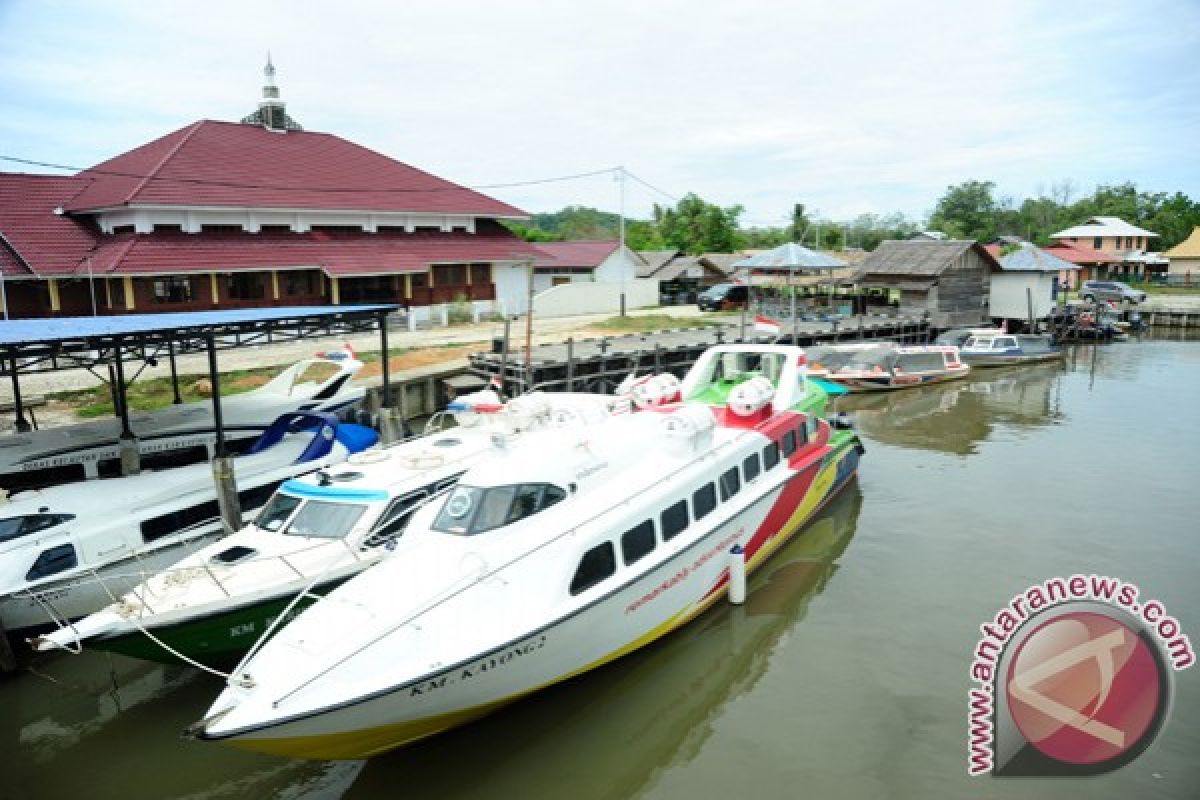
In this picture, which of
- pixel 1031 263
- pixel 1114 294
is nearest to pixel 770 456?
pixel 1031 263

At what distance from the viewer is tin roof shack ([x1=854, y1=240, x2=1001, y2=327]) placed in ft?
122

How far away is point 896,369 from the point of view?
29922mm

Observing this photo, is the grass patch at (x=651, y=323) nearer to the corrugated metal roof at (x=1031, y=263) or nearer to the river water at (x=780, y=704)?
the corrugated metal roof at (x=1031, y=263)

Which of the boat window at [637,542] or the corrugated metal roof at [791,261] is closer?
the boat window at [637,542]

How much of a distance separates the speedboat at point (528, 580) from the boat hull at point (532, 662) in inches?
0.9

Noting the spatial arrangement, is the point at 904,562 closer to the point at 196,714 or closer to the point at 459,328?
the point at 196,714

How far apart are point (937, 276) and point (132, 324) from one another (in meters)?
34.1

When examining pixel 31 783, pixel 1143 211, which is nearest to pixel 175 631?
pixel 31 783

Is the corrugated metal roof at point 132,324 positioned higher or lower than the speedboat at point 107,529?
higher

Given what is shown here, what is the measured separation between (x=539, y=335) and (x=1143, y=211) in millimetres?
83036

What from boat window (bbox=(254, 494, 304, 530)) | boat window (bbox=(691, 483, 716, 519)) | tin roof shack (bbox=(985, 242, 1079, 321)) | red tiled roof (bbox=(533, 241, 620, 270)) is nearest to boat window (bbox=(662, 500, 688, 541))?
boat window (bbox=(691, 483, 716, 519))

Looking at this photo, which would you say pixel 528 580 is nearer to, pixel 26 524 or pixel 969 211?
pixel 26 524

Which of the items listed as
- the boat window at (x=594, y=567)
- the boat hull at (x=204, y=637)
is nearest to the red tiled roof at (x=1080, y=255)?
the boat window at (x=594, y=567)

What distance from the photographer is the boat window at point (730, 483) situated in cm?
1140
